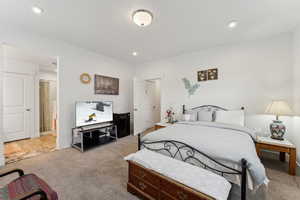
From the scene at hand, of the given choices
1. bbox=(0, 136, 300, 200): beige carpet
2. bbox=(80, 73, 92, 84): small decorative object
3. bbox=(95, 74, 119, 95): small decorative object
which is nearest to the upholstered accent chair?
bbox=(0, 136, 300, 200): beige carpet

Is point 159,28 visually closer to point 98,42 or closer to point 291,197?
point 98,42

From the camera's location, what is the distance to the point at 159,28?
2.54m

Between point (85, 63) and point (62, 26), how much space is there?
1.18m

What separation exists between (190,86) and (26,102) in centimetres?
532

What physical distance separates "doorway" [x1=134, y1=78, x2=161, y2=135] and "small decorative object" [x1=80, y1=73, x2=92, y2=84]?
1.52 meters

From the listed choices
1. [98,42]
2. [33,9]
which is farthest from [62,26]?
[98,42]

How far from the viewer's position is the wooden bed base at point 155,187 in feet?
3.86

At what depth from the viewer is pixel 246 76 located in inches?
118

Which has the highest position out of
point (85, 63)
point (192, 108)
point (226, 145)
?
point (85, 63)

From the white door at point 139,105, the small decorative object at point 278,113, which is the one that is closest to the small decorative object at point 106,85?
the white door at point 139,105

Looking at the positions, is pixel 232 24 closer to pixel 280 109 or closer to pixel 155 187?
pixel 280 109

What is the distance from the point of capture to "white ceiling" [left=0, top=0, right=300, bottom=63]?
1.89 m

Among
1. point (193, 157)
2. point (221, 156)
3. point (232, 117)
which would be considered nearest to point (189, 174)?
point (193, 157)

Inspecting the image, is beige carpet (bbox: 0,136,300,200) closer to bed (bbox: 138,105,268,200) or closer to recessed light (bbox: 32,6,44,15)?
bed (bbox: 138,105,268,200)
